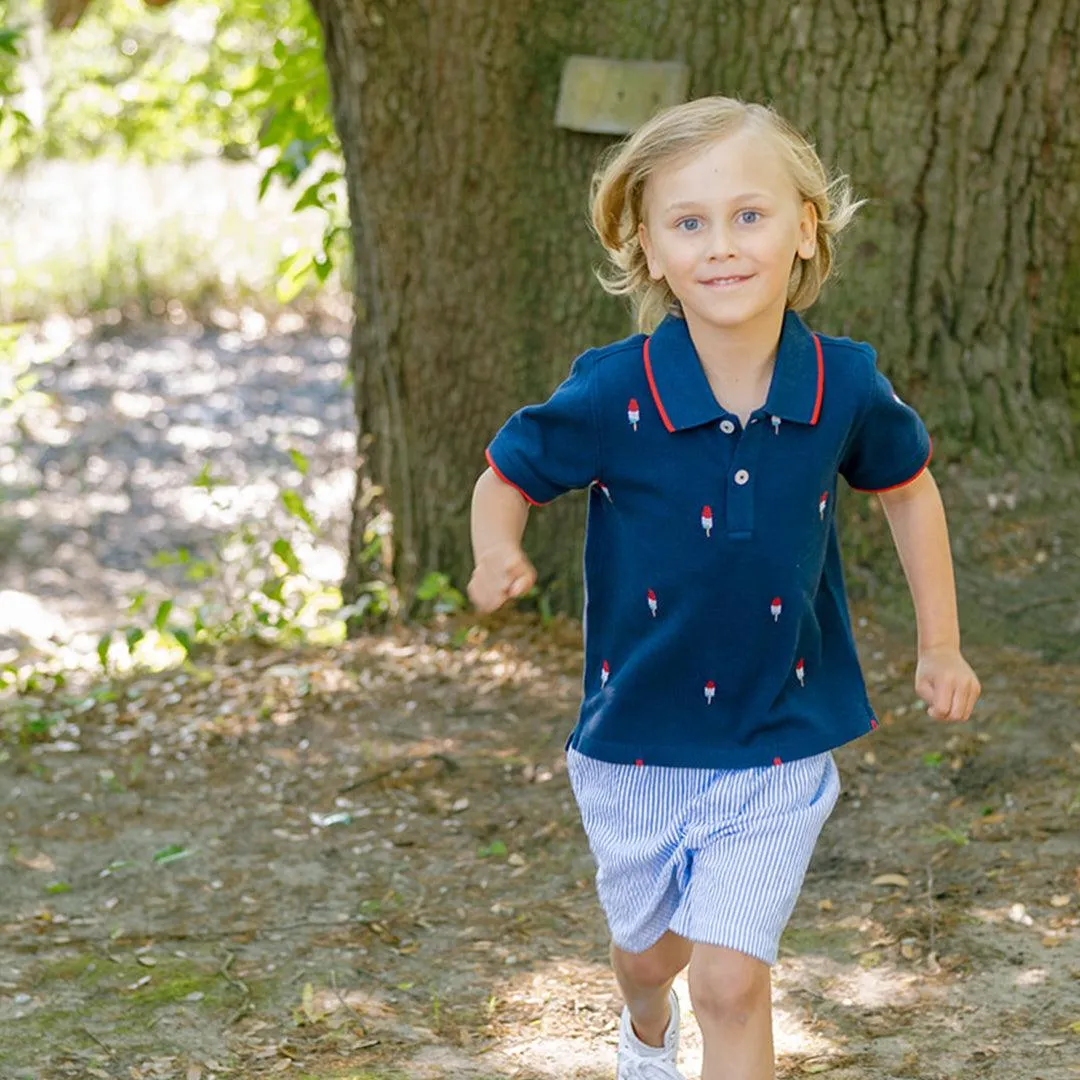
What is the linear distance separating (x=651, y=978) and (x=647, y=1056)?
17cm

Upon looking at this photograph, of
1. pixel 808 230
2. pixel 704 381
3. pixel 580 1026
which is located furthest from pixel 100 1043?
pixel 808 230

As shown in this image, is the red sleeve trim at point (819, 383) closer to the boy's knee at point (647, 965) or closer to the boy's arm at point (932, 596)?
the boy's arm at point (932, 596)

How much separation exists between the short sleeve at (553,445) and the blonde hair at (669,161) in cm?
27

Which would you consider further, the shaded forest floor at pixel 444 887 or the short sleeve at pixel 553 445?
the shaded forest floor at pixel 444 887

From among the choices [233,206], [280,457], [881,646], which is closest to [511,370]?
[881,646]

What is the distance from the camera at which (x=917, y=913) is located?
346 cm

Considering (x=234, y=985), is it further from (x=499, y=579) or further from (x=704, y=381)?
(x=704, y=381)

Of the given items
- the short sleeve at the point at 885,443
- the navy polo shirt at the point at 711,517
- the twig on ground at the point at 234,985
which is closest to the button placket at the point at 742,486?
the navy polo shirt at the point at 711,517

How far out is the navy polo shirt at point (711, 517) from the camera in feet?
7.98

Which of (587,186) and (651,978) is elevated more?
(587,186)

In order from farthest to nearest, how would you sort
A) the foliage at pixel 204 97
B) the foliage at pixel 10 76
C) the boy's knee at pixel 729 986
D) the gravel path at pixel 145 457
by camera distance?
the gravel path at pixel 145 457 → the foliage at pixel 204 97 → the foliage at pixel 10 76 → the boy's knee at pixel 729 986

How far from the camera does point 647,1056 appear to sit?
2.78m

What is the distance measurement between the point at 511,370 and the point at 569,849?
5.39 ft

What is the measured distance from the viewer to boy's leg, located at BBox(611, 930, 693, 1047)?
267 cm
